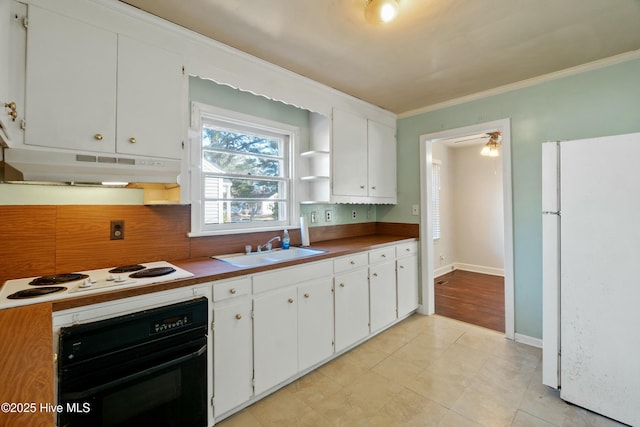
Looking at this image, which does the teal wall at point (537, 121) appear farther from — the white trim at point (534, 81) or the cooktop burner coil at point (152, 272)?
the cooktop burner coil at point (152, 272)

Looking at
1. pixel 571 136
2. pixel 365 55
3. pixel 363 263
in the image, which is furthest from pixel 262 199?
pixel 571 136

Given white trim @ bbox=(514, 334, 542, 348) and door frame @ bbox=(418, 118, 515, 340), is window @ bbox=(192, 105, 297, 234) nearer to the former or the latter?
door frame @ bbox=(418, 118, 515, 340)

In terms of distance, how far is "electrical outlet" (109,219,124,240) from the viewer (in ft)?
5.89

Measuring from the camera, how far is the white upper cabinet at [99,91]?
4.54 ft

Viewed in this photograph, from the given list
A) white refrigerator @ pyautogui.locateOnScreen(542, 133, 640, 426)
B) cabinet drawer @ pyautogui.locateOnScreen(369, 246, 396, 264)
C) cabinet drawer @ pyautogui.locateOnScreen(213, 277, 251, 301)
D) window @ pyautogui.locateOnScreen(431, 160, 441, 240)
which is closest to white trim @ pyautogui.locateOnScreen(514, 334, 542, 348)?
white refrigerator @ pyautogui.locateOnScreen(542, 133, 640, 426)

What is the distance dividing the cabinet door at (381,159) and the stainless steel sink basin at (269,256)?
1138mm

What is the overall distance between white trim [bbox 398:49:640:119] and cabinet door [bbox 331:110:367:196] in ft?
2.76

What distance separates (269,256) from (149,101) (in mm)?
1408

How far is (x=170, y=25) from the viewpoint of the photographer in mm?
1778

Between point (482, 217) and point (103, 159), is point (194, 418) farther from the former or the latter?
point (482, 217)

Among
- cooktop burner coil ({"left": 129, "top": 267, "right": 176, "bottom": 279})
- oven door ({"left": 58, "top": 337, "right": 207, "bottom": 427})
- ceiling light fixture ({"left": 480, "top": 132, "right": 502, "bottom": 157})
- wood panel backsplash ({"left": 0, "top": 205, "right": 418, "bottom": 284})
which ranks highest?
ceiling light fixture ({"left": 480, "top": 132, "right": 502, "bottom": 157})

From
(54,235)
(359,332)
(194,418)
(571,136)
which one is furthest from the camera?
(359,332)

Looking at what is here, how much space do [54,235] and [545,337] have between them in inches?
125

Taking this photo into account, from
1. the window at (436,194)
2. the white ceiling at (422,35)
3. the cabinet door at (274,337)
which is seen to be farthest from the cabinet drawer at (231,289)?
the window at (436,194)
